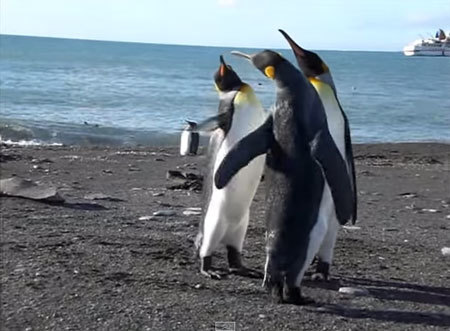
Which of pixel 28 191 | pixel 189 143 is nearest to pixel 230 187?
pixel 28 191

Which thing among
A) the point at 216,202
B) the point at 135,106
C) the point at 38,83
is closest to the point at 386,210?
the point at 216,202

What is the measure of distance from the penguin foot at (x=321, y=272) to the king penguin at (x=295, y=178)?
0.49m

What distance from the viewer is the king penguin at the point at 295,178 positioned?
457 centimetres

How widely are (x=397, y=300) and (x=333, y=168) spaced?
0.87 m

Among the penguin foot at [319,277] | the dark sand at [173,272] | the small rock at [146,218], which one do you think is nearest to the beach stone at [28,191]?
the dark sand at [173,272]

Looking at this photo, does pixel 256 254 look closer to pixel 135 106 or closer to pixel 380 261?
pixel 380 261

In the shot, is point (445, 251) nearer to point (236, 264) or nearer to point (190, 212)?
point (236, 264)

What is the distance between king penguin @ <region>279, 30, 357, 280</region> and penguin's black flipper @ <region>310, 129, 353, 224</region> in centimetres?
40

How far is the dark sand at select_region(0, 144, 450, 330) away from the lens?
432cm

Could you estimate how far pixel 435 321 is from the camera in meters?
4.51

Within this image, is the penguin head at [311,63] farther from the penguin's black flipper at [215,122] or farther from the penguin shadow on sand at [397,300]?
the penguin shadow on sand at [397,300]

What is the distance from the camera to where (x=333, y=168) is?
4512 millimetres

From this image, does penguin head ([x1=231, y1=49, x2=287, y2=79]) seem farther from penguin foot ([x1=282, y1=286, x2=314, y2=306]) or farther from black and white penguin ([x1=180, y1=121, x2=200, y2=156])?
black and white penguin ([x1=180, y1=121, x2=200, y2=156])

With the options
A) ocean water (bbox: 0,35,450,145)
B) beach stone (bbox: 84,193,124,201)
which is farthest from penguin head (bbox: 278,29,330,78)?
ocean water (bbox: 0,35,450,145)
